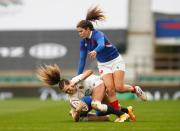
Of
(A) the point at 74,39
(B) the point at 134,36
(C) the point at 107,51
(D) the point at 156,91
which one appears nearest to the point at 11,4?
(A) the point at 74,39

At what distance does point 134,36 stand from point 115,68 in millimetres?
27512

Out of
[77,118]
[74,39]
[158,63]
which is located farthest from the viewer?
[74,39]

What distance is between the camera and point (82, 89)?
13742mm

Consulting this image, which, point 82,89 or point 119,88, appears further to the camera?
point 119,88

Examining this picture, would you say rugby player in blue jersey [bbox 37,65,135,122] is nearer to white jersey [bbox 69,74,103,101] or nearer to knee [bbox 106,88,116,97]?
white jersey [bbox 69,74,103,101]

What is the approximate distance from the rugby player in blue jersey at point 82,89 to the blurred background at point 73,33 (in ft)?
79.6

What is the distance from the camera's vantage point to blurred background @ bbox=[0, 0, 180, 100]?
40219mm

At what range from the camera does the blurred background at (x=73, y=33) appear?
132ft

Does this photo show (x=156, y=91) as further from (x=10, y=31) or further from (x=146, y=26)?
(x=10, y=31)

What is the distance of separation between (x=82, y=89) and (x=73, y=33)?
2795 cm

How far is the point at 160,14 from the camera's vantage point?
40.8m

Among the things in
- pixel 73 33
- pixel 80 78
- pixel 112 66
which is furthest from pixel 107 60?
pixel 73 33

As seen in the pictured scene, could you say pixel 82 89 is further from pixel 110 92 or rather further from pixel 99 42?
pixel 99 42

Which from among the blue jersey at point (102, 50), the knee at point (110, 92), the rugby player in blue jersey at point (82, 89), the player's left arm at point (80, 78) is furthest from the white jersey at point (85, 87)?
the blue jersey at point (102, 50)
